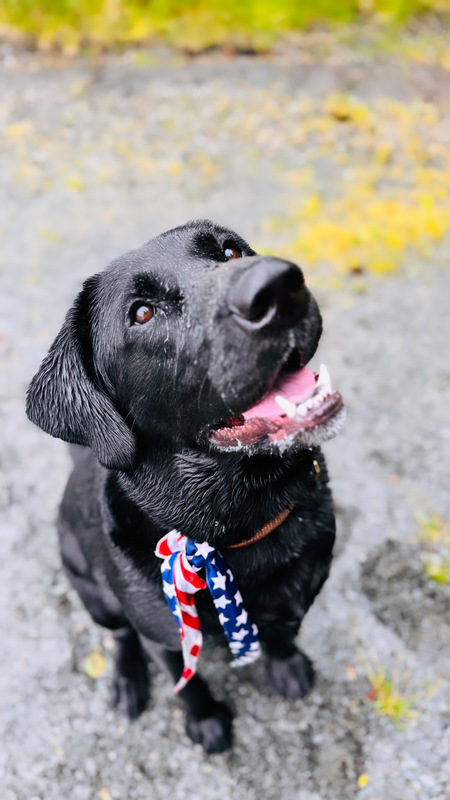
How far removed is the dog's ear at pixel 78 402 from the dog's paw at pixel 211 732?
140cm

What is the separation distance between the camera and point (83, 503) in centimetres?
260

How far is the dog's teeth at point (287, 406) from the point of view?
1714 mm

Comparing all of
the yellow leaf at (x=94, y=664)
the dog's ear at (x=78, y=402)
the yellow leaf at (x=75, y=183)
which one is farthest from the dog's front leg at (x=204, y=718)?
the yellow leaf at (x=75, y=183)

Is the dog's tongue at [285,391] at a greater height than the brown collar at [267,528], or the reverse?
the dog's tongue at [285,391]

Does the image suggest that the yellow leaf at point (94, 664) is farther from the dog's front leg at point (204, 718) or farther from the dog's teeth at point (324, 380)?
the dog's teeth at point (324, 380)

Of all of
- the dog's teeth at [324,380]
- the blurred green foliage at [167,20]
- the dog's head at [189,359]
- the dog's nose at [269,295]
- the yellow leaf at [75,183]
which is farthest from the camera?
the blurred green foliage at [167,20]

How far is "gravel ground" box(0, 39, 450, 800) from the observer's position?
2.67 meters

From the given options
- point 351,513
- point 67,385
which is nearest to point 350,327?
point 351,513

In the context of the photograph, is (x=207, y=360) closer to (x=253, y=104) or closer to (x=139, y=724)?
(x=139, y=724)

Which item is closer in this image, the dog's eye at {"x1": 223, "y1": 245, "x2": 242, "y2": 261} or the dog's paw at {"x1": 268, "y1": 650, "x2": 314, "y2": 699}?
the dog's eye at {"x1": 223, "y1": 245, "x2": 242, "y2": 261}

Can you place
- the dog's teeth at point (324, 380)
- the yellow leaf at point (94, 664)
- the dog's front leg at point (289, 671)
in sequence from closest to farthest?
the dog's teeth at point (324, 380), the dog's front leg at point (289, 671), the yellow leaf at point (94, 664)

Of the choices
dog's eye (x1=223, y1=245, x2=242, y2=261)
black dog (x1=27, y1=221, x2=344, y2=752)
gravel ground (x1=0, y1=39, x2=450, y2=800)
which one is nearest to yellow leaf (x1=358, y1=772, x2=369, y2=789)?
gravel ground (x1=0, y1=39, x2=450, y2=800)

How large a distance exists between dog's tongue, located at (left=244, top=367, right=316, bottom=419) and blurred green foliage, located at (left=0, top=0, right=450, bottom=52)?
633 cm

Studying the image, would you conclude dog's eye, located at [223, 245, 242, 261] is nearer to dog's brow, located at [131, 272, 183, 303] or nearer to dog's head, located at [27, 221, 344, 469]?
dog's head, located at [27, 221, 344, 469]
